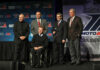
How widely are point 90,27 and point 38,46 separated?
2.09 metres

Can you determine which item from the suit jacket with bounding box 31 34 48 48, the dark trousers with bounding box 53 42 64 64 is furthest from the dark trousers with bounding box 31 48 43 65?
the dark trousers with bounding box 53 42 64 64

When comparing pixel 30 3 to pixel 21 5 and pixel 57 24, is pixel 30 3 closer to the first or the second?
pixel 21 5

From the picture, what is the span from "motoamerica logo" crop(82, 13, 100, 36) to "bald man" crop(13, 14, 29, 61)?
2.01 meters

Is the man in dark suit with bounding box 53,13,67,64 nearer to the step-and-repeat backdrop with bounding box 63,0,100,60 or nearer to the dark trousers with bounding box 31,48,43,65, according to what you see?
the dark trousers with bounding box 31,48,43,65

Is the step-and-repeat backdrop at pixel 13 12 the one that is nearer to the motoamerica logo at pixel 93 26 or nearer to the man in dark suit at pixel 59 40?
the motoamerica logo at pixel 93 26

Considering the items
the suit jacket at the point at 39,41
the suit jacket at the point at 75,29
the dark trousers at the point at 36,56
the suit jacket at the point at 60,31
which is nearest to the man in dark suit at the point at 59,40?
the suit jacket at the point at 60,31

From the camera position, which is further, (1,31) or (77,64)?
(1,31)

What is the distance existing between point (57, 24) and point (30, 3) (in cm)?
195

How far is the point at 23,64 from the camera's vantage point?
16.8ft

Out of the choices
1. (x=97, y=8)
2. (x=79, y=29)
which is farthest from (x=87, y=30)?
(x=79, y=29)

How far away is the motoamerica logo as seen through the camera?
6.41 metres

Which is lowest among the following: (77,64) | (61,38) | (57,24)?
(77,64)

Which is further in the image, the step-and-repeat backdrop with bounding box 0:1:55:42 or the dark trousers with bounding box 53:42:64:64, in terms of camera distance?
the step-and-repeat backdrop with bounding box 0:1:55:42

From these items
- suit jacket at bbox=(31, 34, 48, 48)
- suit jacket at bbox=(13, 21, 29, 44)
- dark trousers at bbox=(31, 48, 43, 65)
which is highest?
suit jacket at bbox=(13, 21, 29, 44)
